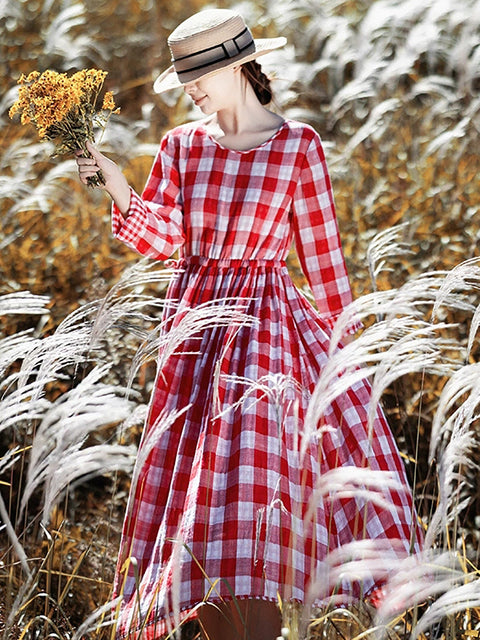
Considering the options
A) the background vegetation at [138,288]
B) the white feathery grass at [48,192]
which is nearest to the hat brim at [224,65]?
the background vegetation at [138,288]

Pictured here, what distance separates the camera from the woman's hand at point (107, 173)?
2.29 meters

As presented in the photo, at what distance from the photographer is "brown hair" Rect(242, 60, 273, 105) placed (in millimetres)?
2619

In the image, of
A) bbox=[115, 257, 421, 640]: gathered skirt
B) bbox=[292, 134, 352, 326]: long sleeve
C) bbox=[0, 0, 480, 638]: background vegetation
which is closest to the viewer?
bbox=[0, 0, 480, 638]: background vegetation

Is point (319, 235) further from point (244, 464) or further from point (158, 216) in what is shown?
point (244, 464)

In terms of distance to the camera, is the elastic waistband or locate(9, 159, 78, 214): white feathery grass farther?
locate(9, 159, 78, 214): white feathery grass

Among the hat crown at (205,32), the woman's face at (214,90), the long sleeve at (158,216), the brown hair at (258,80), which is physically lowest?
the long sleeve at (158,216)

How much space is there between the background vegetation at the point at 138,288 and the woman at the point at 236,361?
0.14 metres

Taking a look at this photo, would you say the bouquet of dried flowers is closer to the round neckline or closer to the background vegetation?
the background vegetation

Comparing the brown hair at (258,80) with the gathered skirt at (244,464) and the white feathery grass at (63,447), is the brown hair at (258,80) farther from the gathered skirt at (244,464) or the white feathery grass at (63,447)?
the white feathery grass at (63,447)

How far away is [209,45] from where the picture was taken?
96.7 inches

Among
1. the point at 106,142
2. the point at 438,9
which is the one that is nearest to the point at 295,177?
the point at 106,142

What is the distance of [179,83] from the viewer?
2.55 metres

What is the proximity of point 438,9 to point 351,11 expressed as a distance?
2.61 m

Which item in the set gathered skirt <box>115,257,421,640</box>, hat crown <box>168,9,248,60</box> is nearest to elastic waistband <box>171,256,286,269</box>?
gathered skirt <box>115,257,421,640</box>
